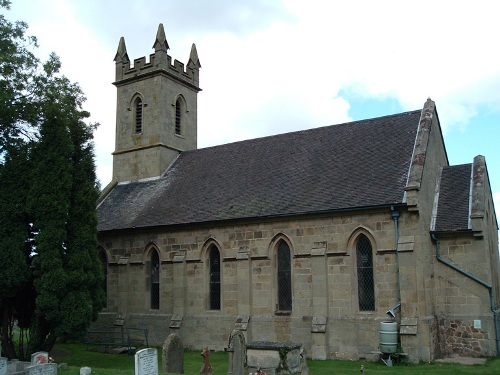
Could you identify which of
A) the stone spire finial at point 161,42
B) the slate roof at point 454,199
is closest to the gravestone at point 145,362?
the slate roof at point 454,199

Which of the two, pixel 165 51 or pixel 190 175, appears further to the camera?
pixel 165 51

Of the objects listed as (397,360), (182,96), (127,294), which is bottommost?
(397,360)

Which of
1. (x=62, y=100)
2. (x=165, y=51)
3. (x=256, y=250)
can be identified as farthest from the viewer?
(x=165, y=51)

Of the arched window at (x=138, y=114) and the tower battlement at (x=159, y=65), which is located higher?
the tower battlement at (x=159, y=65)

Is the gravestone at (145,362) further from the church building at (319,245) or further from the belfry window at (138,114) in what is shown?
the belfry window at (138,114)

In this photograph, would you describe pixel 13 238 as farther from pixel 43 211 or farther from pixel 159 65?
pixel 159 65

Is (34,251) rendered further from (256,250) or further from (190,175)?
(190,175)

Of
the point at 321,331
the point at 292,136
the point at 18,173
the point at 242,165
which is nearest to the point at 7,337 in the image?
the point at 18,173

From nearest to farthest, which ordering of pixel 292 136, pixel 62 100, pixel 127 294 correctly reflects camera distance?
pixel 62 100, pixel 127 294, pixel 292 136

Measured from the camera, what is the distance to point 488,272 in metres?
18.8

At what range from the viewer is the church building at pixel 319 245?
18.7 metres

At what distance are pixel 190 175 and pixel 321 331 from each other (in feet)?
38.4

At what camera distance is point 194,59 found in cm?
3334

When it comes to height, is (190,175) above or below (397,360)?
above
